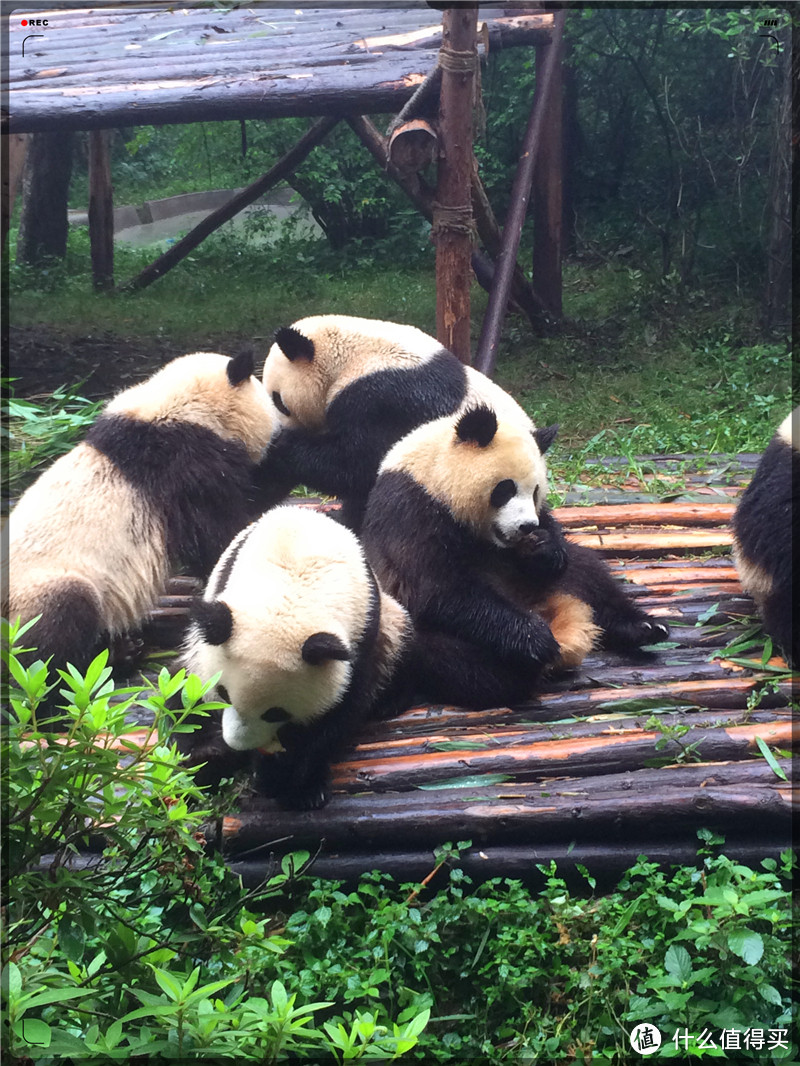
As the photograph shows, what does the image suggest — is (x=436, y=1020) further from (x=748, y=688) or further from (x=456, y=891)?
(x=748, y=688)

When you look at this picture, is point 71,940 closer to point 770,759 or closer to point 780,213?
point 770,759

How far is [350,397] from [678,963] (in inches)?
96.3

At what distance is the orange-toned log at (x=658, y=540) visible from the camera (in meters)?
4.16

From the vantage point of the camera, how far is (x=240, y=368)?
3.69 m

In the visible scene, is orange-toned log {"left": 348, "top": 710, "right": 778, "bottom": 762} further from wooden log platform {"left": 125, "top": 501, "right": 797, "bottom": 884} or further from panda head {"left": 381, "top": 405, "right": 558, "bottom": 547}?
panda head {"left": 381, "top": 405, "right": 558, "bottom": 547}

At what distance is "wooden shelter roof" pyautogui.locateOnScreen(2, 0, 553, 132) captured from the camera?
5602mm

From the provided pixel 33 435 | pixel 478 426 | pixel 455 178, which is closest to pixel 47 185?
pixel 33 435

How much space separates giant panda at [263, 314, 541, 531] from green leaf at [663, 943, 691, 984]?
219cm

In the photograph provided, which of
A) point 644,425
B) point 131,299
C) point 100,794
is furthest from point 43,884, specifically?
point 131,299

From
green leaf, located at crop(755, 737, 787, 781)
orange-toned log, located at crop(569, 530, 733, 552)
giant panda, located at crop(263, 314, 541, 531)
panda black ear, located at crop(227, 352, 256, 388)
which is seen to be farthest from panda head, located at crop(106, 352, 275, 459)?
green leaf, located at crop(755, 737, 787, 781)

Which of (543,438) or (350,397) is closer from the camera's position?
(543,438)

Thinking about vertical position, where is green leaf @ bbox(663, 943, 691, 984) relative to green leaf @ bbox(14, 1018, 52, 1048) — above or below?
below

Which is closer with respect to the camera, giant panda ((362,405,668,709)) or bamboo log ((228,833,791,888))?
bamboo log ((228,833,791,888))

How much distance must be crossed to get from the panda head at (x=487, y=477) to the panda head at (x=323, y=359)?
826mm
